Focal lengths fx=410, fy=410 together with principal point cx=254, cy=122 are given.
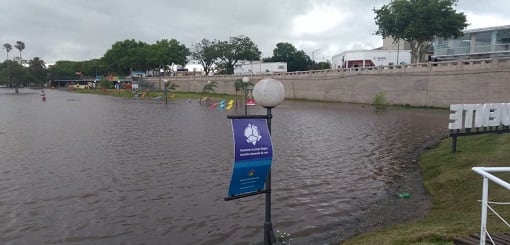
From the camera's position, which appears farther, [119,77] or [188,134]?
[119,77]

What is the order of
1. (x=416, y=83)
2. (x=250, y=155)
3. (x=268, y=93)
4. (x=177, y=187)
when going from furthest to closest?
(x=416, y=83) → (x=177, y=187) → (x=268, y=93) → (x=250, y=155)

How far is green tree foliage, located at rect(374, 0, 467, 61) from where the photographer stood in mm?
54531

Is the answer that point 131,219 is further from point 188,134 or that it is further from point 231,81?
point 231,81

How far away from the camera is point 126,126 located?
26547 mm

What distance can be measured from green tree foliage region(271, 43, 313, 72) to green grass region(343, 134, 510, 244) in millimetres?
98471

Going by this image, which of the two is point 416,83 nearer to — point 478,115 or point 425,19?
point 425,19

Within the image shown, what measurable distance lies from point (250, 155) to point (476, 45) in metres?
62.5

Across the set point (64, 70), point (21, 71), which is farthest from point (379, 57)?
point (64, 70)

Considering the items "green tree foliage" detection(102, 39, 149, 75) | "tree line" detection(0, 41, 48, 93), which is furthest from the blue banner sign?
"tree line" detection(0, 41, 48, 93)

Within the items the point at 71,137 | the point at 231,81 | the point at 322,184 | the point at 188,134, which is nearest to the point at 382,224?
the point at 322,184

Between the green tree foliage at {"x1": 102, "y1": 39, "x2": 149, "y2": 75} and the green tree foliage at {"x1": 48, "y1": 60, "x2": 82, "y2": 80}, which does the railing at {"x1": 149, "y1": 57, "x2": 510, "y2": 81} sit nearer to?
the green tree foliage at {"x1": 102, "y1": 39, "x2": 149, "y2": 75}

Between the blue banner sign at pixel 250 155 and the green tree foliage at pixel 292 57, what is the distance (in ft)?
351

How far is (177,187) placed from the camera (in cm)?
1143

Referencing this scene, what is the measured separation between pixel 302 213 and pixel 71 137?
52.5 ft
